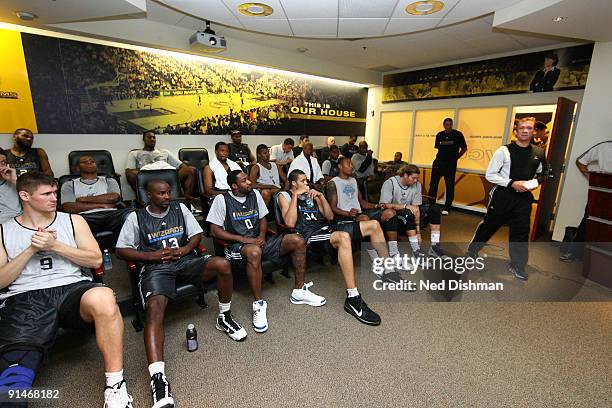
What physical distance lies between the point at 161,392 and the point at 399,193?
2882 mm

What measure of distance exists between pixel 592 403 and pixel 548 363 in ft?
1.01

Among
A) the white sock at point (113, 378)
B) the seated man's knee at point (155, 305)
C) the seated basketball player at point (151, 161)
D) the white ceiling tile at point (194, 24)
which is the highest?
the white ceiling tile at point (194, 24)

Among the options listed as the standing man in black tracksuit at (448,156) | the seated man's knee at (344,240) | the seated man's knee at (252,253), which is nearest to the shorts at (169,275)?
the seated man's knee at (252,253)

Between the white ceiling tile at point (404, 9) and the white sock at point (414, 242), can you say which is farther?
the white sock at point (414, 242)

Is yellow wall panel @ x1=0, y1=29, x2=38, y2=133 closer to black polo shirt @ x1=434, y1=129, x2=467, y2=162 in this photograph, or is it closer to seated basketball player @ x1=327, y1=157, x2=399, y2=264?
seated basketball player @ x1=327, y1=157, x2=399, y2=264

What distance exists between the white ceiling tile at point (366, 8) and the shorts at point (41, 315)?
3.36m

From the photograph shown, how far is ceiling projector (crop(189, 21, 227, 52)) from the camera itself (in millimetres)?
4359

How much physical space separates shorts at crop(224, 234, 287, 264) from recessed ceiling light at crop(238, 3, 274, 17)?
8.28 ft

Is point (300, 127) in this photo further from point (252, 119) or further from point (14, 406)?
point (14, 406)

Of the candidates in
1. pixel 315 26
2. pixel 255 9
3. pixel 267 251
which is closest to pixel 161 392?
pixel 267 251

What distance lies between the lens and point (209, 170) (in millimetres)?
3797

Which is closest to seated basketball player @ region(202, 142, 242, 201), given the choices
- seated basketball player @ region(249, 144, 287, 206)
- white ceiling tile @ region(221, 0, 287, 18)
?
seated basketball player @ region(249, 144, 287, 206)

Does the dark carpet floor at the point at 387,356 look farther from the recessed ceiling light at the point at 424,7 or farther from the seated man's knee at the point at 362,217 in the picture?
the recessed ceiling light at the point at 424,7

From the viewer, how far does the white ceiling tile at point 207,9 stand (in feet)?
10.8
